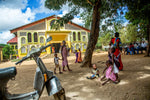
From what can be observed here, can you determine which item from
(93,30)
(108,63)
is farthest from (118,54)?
(93,30)

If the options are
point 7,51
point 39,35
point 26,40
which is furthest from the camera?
point 39,35

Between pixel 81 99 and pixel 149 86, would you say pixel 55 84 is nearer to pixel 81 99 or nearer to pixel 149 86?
pixel 81 99

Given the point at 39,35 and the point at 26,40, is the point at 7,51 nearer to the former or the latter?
Result: the point at 26,40

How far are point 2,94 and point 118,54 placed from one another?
3.89 metres

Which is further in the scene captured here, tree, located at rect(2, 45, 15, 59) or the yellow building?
the yellow building

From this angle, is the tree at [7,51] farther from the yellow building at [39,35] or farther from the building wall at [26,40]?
the building wall at [26,40]

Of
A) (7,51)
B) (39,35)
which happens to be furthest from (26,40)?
(7,51)

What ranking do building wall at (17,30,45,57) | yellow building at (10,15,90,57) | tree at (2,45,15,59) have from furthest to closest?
building wall at (17,30,45,57), yellow building at (10,15,90,57), tree at (2,45,15,59)

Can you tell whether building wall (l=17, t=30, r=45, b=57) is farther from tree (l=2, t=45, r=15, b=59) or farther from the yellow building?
tree (l=2, t=45, r=15, b=59)

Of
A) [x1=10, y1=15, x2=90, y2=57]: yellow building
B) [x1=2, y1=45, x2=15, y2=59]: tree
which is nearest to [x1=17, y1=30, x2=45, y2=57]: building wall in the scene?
[x1=10, y1=15, x2=90, y2=57]: yellow building

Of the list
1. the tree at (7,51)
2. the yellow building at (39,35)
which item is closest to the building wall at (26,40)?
the yellow building at (39,35)

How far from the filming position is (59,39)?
2203cm

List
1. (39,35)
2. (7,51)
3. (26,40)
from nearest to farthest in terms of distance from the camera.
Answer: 1. (7,51)
2. (26,40)
3. (39,35)

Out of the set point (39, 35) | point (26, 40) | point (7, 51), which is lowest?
point (7, 51)
